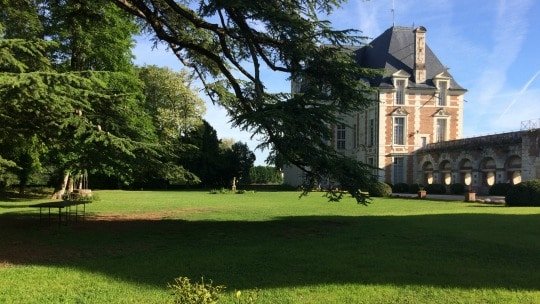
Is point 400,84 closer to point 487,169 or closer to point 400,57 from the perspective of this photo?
point 400,57

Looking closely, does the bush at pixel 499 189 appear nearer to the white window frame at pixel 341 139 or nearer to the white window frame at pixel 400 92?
the white window frame at pixel 400 92

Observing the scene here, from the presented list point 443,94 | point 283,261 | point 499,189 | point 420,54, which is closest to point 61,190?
point 283,261

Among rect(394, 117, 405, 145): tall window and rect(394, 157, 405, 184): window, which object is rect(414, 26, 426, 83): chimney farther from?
rect(394, 157, 405, 184): window

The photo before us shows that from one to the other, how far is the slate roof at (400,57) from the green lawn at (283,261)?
3237 cm

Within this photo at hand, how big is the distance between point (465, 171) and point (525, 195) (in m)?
15.4

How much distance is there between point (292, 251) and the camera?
888 centimetres

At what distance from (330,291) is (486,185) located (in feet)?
115

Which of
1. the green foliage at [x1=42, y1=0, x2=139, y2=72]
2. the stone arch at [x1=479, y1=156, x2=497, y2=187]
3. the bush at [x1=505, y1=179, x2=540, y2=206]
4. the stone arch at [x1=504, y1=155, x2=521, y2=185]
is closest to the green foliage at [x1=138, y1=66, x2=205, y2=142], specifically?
the green foliage at [x1=42, y1=0, x2=139, y2=72]

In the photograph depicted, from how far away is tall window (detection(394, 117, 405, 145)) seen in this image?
44.4 meters

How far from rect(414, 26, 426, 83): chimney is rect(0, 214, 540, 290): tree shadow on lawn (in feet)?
105

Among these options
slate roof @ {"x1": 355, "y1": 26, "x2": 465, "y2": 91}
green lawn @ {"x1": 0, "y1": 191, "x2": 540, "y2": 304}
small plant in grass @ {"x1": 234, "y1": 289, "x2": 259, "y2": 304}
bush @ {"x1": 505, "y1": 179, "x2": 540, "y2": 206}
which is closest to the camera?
small plant in grass @ {"x1": 234, "y1": 289, "x2": 259, "y2": 304}

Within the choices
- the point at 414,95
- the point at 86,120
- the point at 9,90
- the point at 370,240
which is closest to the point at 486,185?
the point at 414,95

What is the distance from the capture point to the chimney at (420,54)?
143 ft

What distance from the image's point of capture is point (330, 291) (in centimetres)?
604
